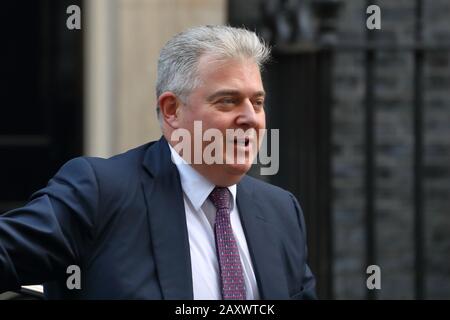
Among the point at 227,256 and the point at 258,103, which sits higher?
the point at 258,103

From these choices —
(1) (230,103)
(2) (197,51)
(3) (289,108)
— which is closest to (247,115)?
(1) (230,103)

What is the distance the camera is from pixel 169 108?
8.42ft

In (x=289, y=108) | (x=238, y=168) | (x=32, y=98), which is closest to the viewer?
(x=238, y=168)

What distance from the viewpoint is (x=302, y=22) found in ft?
18.4

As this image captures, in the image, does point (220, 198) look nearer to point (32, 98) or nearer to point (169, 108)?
point (169, 108)

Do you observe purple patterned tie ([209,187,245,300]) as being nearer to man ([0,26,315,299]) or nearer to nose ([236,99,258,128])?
man ([0,26,315,299])

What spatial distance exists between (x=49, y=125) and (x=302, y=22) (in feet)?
6.35

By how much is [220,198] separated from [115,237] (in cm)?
30

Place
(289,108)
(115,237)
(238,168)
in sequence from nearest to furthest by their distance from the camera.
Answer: (115,237) → (238,168) → (289,108)

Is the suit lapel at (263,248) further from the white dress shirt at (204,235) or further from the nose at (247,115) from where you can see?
the nose at (247,115)

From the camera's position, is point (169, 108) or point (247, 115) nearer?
point (247, 115)

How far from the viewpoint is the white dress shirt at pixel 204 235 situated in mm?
2408

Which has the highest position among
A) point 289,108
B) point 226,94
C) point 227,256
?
point 226,94

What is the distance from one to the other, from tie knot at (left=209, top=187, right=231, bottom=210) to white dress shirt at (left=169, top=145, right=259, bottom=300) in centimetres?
1
